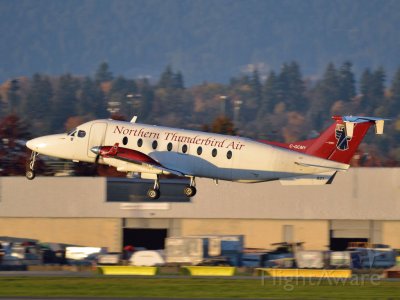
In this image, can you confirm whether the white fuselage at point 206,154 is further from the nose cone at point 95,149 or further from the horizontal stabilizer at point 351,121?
the horizontal stabilizer at point 351,121

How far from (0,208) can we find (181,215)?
1498 cm

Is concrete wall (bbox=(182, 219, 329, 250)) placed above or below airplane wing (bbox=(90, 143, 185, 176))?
below

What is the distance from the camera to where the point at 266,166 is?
53.5 meters

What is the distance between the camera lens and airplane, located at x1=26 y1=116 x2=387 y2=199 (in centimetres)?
5303

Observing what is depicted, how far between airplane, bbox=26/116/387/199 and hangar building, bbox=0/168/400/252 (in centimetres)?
2616

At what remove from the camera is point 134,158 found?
54.0 meters

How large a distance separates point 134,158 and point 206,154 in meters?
3.87

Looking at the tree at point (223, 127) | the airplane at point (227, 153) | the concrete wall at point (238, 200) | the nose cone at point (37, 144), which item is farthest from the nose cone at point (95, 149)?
the tree at point (223, 127)

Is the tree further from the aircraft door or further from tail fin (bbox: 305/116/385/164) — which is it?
tail fin (bbox: 305/116/385/164)

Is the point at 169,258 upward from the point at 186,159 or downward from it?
downward

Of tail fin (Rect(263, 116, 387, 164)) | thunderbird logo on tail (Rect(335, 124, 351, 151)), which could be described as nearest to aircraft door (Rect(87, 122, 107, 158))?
tail fin (Rect(263, 116, 387, 164))

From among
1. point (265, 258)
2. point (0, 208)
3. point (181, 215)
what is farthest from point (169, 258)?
point (0, 208)

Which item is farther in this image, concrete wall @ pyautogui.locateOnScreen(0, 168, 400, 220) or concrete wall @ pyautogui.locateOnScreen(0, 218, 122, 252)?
concrete wall @ pyautogui.locateOnScreen(0, 218, 122, 252)

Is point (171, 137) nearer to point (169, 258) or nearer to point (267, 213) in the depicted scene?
point (169, 258)
